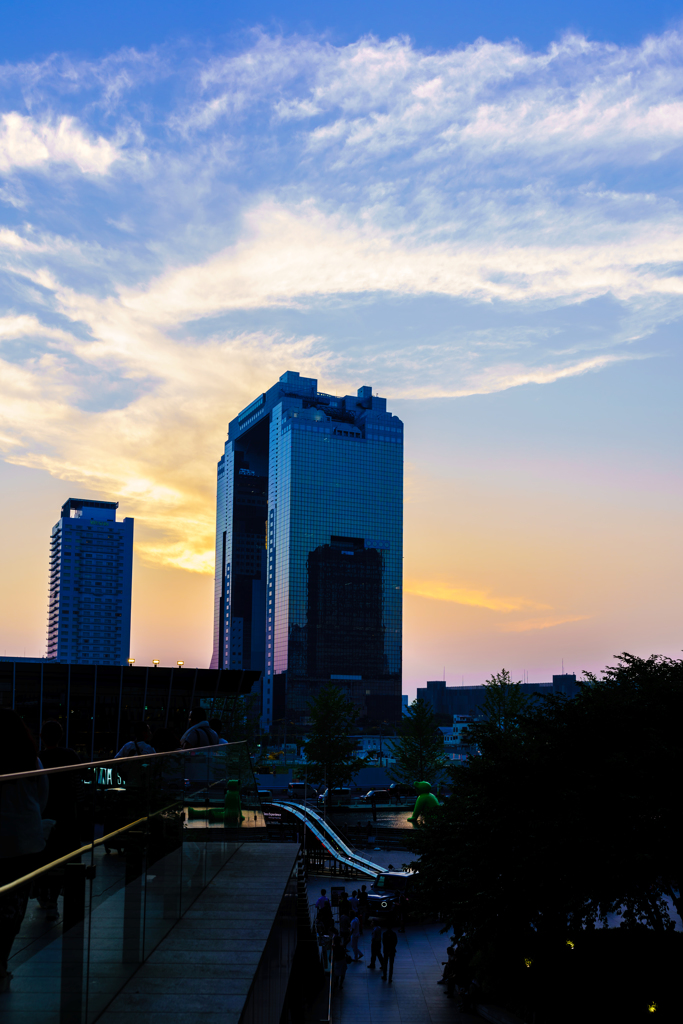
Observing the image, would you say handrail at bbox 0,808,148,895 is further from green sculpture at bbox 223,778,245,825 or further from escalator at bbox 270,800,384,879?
escalator at bbox 270,800,384,879

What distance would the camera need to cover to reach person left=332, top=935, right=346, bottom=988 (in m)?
25.9

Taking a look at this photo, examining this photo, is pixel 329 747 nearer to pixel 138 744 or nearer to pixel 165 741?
pixel 165 741

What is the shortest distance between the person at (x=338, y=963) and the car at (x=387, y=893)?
5930 millimetres

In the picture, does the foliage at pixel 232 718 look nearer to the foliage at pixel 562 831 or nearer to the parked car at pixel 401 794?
the parked car at pixel 401 794

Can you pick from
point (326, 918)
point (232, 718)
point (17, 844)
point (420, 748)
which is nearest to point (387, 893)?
point (326, 918)

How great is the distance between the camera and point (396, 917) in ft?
120

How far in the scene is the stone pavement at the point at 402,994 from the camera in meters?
23.3

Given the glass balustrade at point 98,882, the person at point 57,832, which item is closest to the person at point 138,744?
the glass balustrade at point 98,882

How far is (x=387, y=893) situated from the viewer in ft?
126

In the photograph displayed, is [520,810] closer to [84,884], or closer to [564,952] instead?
[564,952]

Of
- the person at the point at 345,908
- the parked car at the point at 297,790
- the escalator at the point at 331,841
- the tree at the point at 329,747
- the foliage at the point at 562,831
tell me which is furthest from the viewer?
the parked car at the point at 297,790

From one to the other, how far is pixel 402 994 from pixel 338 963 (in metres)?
2.22

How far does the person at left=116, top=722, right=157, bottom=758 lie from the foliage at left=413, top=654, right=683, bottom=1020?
13.1 metres

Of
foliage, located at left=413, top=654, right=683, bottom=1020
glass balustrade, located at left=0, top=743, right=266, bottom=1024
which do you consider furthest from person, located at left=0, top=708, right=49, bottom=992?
foliage, located at left=413, top=654, right=683, bottom=1020
